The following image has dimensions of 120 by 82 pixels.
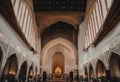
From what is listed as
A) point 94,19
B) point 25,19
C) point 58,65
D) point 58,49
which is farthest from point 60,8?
point 58,65

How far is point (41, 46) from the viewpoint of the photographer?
78.7 feet

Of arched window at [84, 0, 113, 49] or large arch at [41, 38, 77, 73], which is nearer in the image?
arched window at [84, 0, 113, 49]

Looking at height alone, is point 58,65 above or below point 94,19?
below

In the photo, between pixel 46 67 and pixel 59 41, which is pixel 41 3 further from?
pixel 46 67

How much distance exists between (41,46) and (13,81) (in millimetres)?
12713

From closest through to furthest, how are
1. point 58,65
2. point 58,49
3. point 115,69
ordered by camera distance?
point 115,69, point 58,49, point 58,65

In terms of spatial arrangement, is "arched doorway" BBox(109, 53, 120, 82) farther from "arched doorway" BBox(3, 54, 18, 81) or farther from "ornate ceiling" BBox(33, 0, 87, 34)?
"ornate ceiling" BBox(33, 0, 87, 34)

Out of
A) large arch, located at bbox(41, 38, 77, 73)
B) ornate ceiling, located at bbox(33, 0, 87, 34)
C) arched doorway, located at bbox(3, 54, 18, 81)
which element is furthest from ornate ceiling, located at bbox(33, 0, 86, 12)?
arched doorway, located at bbox(3, 54, 18, 81)

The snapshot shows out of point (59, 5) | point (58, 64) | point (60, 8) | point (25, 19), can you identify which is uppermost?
point (59, 5)

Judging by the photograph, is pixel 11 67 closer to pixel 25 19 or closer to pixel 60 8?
pixel 25 19

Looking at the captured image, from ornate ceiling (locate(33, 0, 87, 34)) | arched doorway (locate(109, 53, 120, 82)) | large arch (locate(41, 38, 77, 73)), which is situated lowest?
arched doorway (locate(109, 53, 120, 82))

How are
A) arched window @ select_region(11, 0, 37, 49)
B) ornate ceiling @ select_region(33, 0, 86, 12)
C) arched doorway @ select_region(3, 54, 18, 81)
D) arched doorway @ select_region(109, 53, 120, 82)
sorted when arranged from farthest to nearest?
ornate ceiling @ select_region(33, 0, 86, 12)
arched window @ select_region(11, 0, 37, 49)
arched doorway @ select_region(3, 54, 18, 81)
arched doorway @ select_region(109, 53, 120, 82)

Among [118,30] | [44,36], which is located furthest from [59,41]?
[118,30]

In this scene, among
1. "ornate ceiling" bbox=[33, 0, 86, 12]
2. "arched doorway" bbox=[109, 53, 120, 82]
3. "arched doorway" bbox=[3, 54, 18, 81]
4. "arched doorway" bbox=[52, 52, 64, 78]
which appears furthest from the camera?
"arched doorway" bbox=[52, 52, 64, 78]
